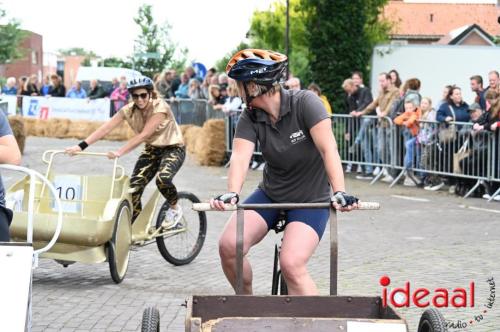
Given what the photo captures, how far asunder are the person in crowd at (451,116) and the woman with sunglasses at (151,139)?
701 centimetres

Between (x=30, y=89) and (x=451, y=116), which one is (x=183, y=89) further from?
(x=451, y=116)

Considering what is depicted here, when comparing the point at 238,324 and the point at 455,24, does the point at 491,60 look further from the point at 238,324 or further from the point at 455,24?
the point at 455,24

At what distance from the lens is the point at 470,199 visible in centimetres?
1528

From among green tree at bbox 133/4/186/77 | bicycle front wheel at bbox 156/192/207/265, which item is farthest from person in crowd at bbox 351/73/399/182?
green tree at bbox 133/4/186/77

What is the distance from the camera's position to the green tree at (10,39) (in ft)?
139

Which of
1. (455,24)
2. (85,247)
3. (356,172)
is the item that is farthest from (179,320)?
(455,24)

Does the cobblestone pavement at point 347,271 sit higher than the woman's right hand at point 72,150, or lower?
lower

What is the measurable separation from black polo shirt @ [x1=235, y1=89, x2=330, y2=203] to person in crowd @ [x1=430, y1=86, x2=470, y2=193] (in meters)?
10.5

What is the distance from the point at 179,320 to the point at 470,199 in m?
8.69

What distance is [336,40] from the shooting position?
22.5 meters

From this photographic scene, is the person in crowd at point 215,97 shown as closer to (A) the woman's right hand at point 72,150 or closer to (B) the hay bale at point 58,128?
(B) the hay bale at point 58,128

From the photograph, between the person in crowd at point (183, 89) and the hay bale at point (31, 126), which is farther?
the hay bale at point (31, 126)

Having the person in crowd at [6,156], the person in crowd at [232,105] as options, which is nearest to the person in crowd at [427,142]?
the person in crowd at [232,105]

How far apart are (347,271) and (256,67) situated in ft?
14.5
